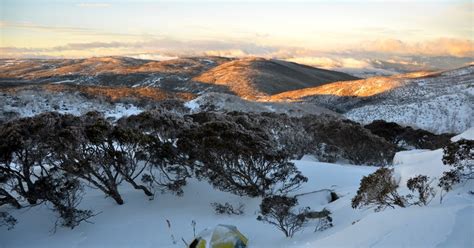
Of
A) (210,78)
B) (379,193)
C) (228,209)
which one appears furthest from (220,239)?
(210,78)

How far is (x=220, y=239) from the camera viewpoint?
11.1 metres

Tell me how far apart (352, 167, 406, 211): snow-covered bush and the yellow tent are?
11.4 ft

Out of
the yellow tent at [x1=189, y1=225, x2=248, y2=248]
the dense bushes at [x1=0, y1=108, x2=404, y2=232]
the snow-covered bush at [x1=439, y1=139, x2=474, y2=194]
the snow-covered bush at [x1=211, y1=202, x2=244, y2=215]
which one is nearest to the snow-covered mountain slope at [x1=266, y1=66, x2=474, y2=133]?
the dense bushes at [x1=0, y1=108, x2=404, y2=232]

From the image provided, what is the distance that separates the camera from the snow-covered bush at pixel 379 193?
10.8 m

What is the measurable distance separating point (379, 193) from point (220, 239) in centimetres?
451

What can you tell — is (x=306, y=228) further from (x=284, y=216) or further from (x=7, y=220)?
(x=7, y=220)

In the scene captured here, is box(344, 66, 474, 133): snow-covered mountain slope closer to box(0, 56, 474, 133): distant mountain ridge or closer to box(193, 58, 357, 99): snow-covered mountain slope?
box(0, 56, 474, 133): distant mountain ridge

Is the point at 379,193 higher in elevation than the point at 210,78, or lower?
higher

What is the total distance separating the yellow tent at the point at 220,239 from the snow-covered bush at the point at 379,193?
3.48m

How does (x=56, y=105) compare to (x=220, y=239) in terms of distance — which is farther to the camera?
(x=56, y=105)

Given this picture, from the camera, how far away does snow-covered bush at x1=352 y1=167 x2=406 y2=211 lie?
10766mm

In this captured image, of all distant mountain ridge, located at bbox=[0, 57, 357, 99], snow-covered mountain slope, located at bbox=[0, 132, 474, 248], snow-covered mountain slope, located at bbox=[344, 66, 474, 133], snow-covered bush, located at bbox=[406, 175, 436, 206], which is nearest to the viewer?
→ snow-covered mountain slope, located at bbox=[0, 132, 474, 248]

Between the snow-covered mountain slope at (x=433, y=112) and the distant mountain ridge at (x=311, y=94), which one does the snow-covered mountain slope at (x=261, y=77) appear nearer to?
the distant mountain ridge at (x=311, y=94)

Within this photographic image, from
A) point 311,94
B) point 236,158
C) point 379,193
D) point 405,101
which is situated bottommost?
point 311,94
